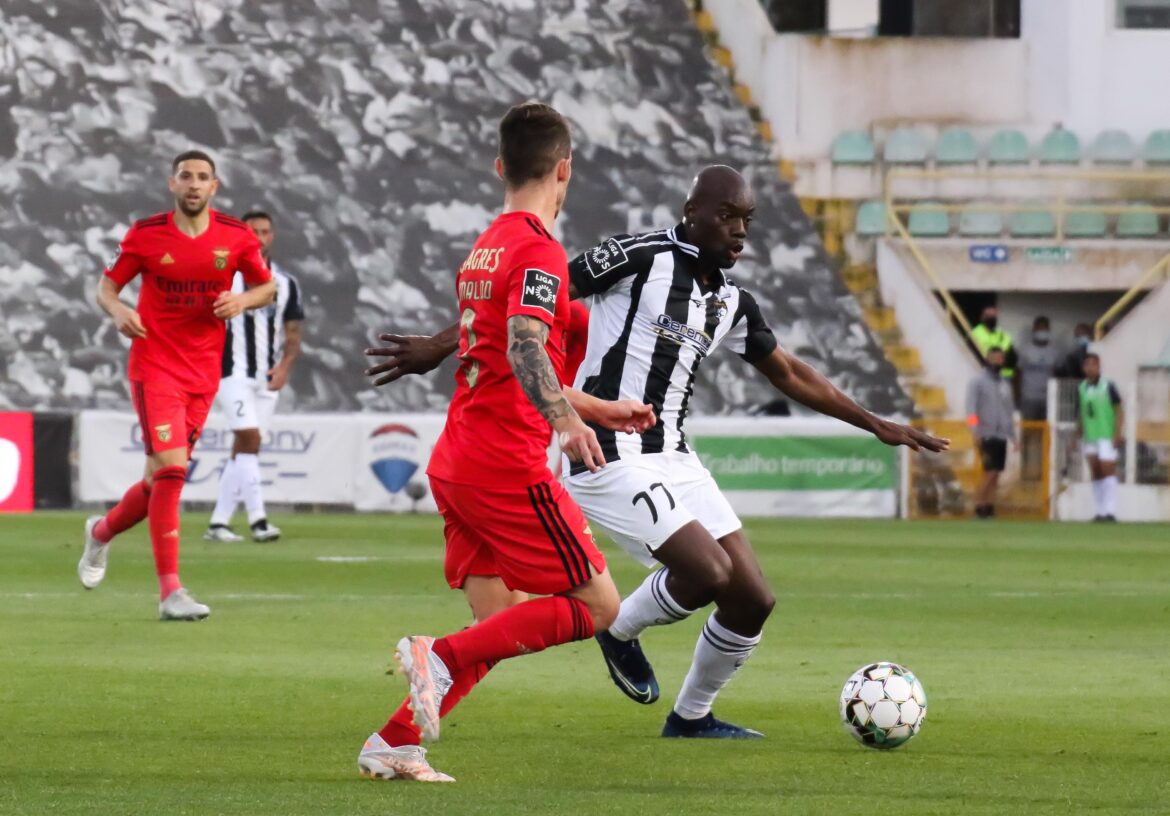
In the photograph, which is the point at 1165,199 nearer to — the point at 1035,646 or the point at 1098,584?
the point at 1098,584

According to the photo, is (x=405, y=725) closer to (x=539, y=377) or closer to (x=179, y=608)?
(x=539, y=377)

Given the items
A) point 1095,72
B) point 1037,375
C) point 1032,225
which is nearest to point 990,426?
point 1037,375

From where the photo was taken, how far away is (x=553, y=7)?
31.3m

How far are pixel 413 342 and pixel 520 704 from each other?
1.86 m

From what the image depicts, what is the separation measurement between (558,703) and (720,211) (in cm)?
194

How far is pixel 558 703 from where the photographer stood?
7723 mm

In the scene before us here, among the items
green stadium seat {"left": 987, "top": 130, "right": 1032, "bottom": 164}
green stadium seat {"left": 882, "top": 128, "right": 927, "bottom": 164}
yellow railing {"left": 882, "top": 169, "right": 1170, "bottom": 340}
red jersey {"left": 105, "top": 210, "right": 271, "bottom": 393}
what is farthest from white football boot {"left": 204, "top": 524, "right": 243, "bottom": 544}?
green stadium seat {"left": 987, "top": 130, "right": 1032, "bottom": 164}

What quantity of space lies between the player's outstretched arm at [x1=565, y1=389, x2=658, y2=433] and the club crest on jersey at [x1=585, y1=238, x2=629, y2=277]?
1.36m

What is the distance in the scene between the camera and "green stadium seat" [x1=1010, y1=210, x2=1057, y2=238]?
29281 millimetres

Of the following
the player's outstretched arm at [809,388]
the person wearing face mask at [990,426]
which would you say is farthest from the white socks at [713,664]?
the person wearing face mask at [990,426]

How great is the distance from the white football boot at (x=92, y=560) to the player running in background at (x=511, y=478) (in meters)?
6.06

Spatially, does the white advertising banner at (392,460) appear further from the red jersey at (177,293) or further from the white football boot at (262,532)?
the red jersey at (177,293)

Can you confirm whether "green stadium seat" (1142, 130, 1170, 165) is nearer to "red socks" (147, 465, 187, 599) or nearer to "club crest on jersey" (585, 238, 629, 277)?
"red socks" (147, 465, 187, 599)

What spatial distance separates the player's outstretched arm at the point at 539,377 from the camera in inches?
211
